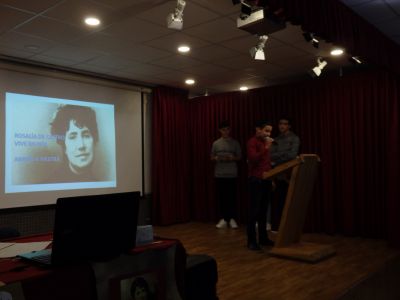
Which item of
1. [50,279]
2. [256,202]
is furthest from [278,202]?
[50,279]

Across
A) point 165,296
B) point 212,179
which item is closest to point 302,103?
point 212,179

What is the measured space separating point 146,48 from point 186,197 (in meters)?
3.19

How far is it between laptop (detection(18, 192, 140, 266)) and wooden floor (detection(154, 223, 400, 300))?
1623 mm

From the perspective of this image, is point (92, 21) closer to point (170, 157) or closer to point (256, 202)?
point (256, 202)

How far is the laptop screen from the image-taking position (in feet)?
4.46

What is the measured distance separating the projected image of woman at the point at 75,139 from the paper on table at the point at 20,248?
3503mm

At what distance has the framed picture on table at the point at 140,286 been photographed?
59.7 inches

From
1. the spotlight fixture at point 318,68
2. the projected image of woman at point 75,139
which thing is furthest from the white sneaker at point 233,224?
the spotlight fixture at point 318,68

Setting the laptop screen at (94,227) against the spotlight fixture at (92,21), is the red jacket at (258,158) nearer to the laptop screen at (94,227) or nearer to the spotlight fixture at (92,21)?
the spotlight fixture at (92,21)

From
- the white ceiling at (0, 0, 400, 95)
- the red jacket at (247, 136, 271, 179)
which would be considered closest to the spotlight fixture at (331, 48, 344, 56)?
the white ceiling at (0, 0, 400, 95)

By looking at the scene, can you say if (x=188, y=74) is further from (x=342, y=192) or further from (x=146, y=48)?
(x=342, y=192)

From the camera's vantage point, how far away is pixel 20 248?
69.2 inches

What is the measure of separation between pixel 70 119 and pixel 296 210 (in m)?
3.33

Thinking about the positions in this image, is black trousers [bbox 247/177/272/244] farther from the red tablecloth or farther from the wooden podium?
the red tablecloth
